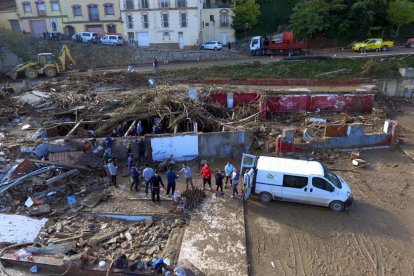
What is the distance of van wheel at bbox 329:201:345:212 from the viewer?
1267 cm

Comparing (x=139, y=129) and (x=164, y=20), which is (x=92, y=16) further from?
(x=139, y=129)

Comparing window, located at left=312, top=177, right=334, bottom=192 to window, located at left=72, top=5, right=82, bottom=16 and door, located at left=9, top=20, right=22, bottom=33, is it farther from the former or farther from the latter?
door, located at left=9, top=20, right=22, bottom=33

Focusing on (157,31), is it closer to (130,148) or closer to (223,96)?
(223,96)

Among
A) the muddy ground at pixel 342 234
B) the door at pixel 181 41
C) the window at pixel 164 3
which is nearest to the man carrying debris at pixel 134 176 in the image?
the muddy ground at pixel 342 234

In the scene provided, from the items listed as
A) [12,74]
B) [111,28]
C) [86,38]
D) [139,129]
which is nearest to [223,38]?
[111,28]

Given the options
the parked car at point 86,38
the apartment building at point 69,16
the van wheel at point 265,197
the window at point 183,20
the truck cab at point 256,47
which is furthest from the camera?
the apartment building at point 69,16

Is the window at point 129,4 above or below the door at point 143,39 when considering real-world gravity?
above

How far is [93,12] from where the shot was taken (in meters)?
43.4

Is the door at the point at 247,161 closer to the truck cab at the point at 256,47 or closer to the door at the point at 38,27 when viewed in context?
the truck cab at the point at 256,47

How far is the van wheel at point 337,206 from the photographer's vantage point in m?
12.7

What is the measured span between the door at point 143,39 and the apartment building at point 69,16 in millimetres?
3326

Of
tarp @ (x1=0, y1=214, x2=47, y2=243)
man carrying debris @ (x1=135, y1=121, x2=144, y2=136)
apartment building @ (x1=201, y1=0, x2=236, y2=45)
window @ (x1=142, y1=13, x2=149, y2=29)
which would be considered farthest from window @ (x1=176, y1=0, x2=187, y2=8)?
tarp @ (x1=0, y1=214, x2=47, y2=243)

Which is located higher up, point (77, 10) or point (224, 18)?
point (77, 10)

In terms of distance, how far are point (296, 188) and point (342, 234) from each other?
2.20m
